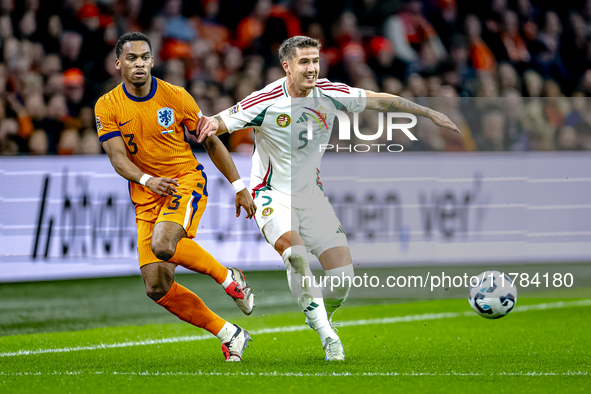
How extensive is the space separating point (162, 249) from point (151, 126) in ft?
3.17

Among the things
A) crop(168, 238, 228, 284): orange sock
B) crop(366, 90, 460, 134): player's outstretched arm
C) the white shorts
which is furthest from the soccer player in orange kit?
crop(366, 90, 460, 134): player's outstretched arm

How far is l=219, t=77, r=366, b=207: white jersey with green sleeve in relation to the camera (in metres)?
5.82

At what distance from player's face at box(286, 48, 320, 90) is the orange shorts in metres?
1.11

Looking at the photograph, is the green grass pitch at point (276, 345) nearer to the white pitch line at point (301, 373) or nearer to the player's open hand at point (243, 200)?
the white pitch line at point (301, 373)


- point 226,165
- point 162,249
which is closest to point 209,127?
point 226,165

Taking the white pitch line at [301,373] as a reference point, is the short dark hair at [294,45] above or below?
above

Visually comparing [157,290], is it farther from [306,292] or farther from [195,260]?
[306,292]

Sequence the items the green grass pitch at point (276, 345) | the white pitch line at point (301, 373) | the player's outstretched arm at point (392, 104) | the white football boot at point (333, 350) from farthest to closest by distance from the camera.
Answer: the player's outstretched arm at point (392, 104), the white football boot at point (333, 350), the white pitch line at point (301, 373), the green grass pitch at point (276, 345)

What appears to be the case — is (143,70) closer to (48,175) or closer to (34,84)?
(48,175)

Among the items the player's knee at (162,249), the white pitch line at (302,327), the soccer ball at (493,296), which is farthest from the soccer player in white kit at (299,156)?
the white pitch line at (302,327)

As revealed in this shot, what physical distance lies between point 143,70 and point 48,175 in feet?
10.1

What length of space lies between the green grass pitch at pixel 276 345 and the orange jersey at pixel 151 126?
1391 millimetres

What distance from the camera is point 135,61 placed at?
5605 mm

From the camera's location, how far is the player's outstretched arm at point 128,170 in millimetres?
5348
